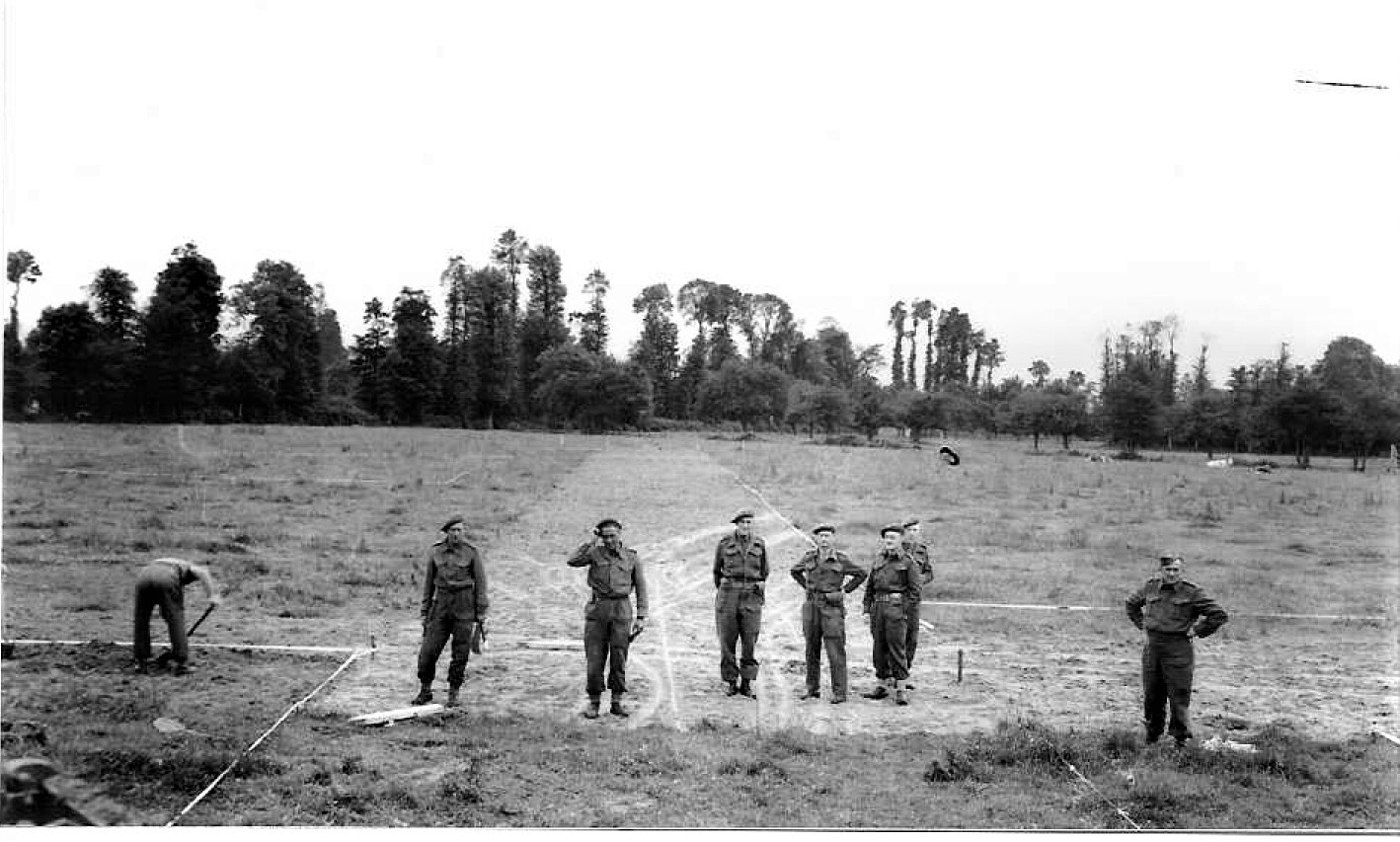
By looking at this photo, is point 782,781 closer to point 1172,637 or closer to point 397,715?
point 397,715

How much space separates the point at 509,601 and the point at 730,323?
12.1 feet

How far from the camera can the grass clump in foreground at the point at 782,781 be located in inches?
204

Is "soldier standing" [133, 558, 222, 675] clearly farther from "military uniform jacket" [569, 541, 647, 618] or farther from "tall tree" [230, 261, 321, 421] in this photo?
"military uniform jacket" [569, 541, 647, 618]

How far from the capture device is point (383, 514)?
947 centimetres

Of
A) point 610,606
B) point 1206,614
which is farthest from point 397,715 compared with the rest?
point 1206,614

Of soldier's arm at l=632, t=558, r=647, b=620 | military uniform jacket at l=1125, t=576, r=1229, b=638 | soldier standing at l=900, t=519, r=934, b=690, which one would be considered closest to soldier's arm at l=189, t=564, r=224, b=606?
soldier's arm at l=632, t=558, r=647, b=620

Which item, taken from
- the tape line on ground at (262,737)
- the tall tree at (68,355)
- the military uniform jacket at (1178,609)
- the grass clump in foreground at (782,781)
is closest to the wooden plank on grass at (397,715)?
the grass clump in foreground at (782,781)

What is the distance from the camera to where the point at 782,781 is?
5.46 meters

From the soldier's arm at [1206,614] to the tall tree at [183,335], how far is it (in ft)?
26.3

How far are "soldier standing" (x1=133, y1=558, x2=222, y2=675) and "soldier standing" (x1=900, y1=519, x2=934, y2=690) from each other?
5475 millimetres

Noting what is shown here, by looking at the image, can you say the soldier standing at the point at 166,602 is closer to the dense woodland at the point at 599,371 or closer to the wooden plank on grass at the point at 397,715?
the wooden plank on grass at the point at 397,715

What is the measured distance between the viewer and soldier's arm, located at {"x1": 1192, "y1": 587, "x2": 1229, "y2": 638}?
6.00 m

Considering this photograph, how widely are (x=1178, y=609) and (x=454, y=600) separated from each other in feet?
16.8

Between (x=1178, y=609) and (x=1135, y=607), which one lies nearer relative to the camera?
(x=1178, y=609)
